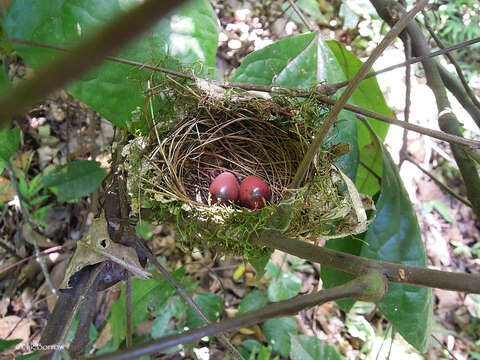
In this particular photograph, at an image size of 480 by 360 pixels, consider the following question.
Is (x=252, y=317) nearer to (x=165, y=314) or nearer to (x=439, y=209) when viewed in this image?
(x=165, y=314)

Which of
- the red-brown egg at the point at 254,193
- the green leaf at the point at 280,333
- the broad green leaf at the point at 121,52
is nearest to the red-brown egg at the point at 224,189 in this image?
the red-brown egg at the point at 254,193

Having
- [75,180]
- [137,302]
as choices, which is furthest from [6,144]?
[137,302]

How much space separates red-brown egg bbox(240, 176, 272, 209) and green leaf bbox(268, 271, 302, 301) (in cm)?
60

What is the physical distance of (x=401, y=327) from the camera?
1021mm

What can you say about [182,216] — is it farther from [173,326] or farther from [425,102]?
[425,102]

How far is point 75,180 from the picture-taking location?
1431mm

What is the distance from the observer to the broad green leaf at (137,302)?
1265 millimetres

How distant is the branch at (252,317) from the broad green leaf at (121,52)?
0.63 m

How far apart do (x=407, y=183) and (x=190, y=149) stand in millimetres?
1536

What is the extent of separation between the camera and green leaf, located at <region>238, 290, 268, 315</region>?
1.77 metres

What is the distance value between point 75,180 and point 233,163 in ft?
1.91

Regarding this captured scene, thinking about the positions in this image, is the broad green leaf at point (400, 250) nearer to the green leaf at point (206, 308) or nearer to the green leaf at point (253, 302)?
the green leaf at point (206, 308)

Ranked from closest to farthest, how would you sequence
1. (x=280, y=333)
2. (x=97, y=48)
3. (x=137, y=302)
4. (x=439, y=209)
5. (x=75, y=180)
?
(x=97, y=48) → (x=137, y=302) → (x=75, y=180) → (x=280, y=333) → (x=439, y=209)

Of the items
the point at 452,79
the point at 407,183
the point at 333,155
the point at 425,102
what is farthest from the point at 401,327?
the point at 425,102
